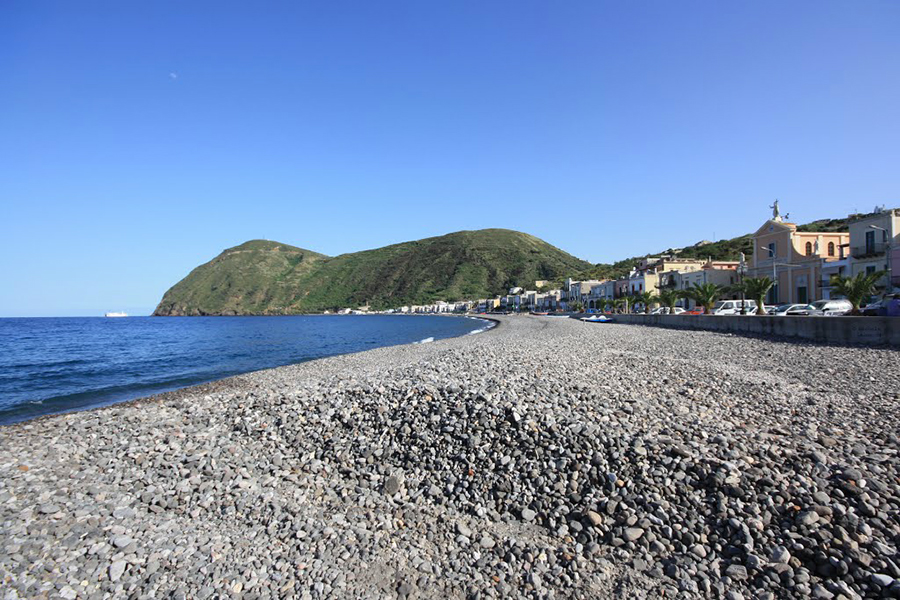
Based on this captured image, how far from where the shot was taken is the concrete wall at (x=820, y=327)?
758 inches

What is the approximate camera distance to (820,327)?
2209cm

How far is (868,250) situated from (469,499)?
150ft

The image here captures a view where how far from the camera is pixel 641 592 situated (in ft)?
14.2

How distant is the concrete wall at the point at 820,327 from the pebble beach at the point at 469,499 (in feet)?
40.6

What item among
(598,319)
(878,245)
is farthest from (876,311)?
(598,319)

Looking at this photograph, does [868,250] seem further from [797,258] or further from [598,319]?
[598,319]

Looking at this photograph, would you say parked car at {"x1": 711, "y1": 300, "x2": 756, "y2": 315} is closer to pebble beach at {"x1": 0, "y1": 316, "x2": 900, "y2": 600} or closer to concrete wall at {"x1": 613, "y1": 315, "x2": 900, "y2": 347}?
concrete wall at {"x1": 613, "y1": 315, "x2": 900, "y2": 347}

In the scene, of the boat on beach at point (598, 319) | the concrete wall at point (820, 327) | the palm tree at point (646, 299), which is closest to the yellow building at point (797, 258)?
the palm tree at point (646, 299)

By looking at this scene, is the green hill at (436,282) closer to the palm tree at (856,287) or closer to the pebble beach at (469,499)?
the palm tree at (856,287)

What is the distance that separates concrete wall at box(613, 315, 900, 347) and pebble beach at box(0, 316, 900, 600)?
12.4 meters

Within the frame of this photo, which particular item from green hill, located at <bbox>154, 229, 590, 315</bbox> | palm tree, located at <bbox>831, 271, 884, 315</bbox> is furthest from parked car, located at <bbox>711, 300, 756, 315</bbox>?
green hill, located at <bbox>154, 229, 590, 315</bbox>

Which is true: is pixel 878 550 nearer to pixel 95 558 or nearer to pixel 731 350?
pixel 95 558

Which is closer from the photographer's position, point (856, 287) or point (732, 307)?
point (856, 287)

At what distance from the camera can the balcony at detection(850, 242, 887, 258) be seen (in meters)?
36.3
